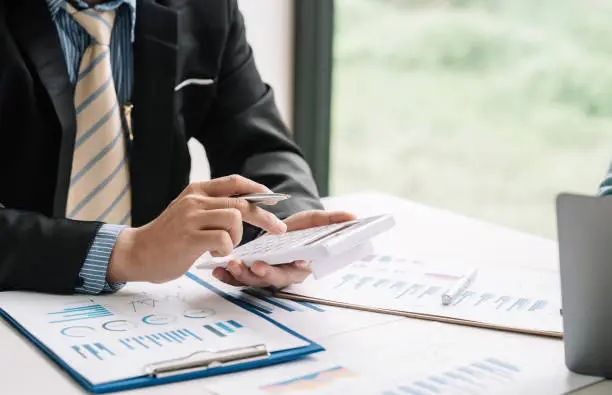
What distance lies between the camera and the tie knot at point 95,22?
1480 mm

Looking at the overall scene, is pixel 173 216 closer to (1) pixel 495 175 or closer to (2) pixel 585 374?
(2) pixel 585 374

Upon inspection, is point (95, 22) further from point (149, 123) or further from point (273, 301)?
point (273, 301)

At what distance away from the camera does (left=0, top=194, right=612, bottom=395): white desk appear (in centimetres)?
86

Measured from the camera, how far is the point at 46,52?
1451 millimetres

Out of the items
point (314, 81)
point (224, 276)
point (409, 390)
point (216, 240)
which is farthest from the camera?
point (314, 81)

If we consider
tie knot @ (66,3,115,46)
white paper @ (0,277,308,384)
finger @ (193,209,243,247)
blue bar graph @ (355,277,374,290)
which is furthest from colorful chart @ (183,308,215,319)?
tie knot @ (66,3,115,46)

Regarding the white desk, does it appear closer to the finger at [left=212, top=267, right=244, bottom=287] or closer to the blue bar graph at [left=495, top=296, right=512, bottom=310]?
the blue bar graph at [left=495, top=296, right=512, bottom=310]

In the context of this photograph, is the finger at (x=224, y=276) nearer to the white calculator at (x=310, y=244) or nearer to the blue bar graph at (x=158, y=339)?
the white calculator at (x=310, y=244)

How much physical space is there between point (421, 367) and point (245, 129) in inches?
34.5

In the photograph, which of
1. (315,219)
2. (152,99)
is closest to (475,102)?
(152,99)

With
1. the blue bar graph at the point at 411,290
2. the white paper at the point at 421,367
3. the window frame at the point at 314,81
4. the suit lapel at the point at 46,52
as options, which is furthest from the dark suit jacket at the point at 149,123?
the window frame at the point at 314,81

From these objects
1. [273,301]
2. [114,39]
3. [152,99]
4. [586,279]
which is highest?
[114,39]

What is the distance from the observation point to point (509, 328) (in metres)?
1.05

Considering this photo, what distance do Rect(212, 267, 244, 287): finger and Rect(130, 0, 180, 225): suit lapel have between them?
478mm
